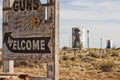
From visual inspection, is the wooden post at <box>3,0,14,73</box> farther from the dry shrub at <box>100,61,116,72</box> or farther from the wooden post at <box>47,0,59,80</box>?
the dry shrub at <box>100,61,116,72</box>

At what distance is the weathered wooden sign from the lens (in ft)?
32.3

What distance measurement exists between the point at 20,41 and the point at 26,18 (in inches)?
26.5

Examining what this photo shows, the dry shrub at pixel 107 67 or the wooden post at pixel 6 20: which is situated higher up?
the wooden post at pixel 6 20

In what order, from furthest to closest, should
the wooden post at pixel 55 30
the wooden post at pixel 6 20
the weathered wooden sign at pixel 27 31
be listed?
the wooden post at pixel 6 20 → the weathered wooden sign at pixel 27 31 → the wooden post at pixel 55 30

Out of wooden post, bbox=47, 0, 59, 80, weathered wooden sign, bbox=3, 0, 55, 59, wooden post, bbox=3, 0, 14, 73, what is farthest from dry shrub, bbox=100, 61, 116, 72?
wooden post, bbox=47, 0, 59, 80

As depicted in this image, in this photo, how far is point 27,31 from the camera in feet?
33.3

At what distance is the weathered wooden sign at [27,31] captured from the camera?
984cm

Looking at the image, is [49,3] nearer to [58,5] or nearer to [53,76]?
[58,5]

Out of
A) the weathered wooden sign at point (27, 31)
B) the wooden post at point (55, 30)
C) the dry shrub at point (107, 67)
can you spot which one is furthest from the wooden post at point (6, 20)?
the dry shrub at point (107, 67)

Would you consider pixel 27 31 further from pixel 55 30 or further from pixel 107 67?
pixel 107 67

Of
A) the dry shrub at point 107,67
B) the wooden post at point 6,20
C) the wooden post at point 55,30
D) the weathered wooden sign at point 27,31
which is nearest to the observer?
the wooden post at point 55,30

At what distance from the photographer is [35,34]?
1002cm

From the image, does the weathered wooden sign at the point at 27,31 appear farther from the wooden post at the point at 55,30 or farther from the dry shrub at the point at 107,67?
the dry shrub at the point at 107,67

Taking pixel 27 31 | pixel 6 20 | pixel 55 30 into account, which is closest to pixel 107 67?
pixel 6 20
